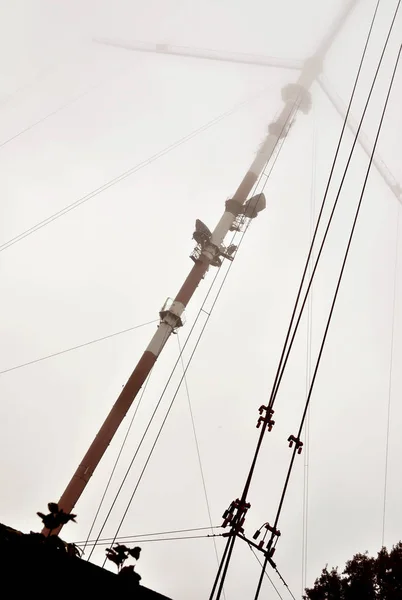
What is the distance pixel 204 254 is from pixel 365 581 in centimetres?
1881

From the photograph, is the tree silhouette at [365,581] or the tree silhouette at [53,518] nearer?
the tree silhouette at [53,518]

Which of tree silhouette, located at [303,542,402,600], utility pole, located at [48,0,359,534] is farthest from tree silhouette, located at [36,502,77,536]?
tree silhouette, located at [303,542,402,600]

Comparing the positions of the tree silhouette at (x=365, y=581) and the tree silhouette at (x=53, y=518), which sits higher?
the tree silhouette at (x=365, y=581)

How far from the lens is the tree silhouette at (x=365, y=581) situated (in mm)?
19391

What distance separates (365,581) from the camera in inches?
794

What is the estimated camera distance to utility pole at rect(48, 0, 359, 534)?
1753 centimetres

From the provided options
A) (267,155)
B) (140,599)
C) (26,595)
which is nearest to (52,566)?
(26,595)

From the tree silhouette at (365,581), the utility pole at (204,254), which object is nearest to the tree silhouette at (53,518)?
the utility pole at (204,254)

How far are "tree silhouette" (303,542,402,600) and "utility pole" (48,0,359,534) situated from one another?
561 inches

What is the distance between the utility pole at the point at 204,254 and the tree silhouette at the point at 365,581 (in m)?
14.2

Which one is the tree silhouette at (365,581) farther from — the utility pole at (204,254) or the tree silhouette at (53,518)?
the tree silhouette at (53,518)

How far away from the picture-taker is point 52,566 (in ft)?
12.3

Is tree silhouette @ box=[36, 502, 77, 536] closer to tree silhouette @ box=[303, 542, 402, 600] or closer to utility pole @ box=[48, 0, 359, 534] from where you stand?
utility pole @ box=[48, 0, 359, 534]

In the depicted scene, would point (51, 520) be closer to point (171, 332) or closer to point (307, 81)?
point (171, 332)
